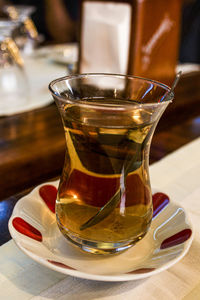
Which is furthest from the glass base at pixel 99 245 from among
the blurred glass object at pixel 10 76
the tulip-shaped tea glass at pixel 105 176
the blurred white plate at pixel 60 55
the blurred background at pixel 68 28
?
the blurred background at pixel 68 28

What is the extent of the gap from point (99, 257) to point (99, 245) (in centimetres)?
2

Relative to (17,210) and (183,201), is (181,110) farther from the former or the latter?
(17,210)

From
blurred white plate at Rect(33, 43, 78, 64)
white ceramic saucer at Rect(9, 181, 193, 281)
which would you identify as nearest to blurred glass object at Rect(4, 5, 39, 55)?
blurred white plate at Rect(33, 43, 78, 64)

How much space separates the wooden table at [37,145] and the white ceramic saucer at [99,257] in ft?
0.16

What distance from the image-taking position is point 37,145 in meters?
0.57

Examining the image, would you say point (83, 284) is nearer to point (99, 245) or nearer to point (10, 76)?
point (99, 245)

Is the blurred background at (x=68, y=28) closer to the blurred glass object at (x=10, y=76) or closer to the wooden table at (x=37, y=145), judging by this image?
the blurred glass object at (x=10, y=76)

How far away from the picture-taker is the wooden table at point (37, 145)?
53 cm

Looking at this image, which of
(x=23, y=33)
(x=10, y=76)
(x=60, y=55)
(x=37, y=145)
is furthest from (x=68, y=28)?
(x=37, y=145)

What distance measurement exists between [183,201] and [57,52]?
0.96 m

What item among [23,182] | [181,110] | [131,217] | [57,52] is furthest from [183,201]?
[57,52]

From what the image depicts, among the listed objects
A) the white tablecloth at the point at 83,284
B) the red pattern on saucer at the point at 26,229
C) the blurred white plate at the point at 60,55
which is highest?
the red pattern on saucer at the point at 26,229

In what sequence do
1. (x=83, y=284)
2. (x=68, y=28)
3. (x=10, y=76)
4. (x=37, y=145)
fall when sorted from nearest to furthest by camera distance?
(x=83, y=284) < (x=37, y=145) < (x=10, y=76) < (x=68, y=28)

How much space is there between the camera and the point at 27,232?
0.33 meters
